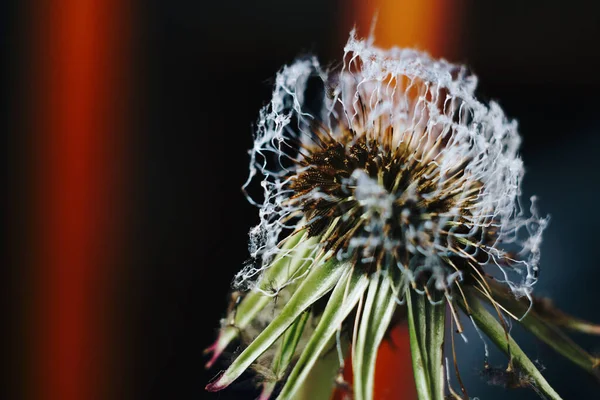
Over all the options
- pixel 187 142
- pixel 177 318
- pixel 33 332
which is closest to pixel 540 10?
pixel 187 142

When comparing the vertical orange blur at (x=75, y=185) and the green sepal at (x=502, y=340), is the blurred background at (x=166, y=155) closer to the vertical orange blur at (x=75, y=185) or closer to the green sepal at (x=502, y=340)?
the vertical orange blur at (x=75, y=185)

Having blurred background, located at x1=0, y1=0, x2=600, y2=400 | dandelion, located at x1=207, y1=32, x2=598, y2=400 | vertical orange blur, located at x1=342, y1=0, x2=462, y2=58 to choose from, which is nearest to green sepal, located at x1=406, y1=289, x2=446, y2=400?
dandelion, located at x1=207, y1=32, x2=598, y2=400

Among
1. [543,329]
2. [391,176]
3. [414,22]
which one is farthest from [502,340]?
[414,22]

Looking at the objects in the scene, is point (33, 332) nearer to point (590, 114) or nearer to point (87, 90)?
point (87, 90)

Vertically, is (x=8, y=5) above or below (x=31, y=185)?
above

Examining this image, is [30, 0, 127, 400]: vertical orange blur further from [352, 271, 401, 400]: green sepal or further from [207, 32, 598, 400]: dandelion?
[352, 271, 401, 400]: green sepal

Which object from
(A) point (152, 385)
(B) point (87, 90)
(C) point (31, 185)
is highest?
(B) point (87, 90)

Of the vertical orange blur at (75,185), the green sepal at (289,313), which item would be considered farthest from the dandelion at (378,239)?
the vertical orange blur at (75,185)
